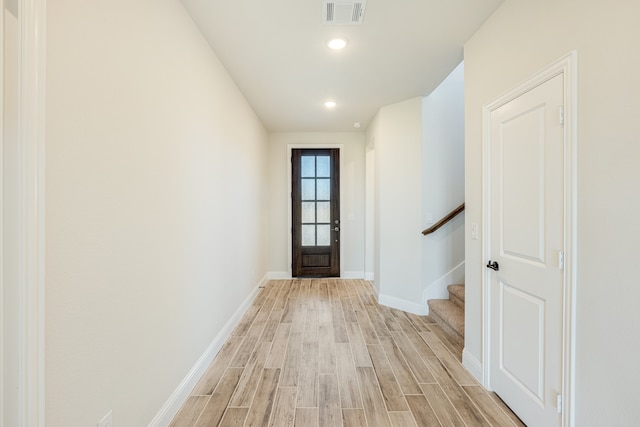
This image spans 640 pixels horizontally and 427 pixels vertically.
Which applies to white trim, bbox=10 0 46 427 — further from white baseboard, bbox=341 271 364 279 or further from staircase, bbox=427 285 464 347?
white baseboard, bbox=341 271 364 279

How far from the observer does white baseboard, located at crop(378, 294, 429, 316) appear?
3539 mm

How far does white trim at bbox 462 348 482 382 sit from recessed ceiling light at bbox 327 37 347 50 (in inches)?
104

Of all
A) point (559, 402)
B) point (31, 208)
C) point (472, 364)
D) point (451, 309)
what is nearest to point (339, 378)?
point (472, 364)

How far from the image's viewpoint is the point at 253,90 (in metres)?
3.38

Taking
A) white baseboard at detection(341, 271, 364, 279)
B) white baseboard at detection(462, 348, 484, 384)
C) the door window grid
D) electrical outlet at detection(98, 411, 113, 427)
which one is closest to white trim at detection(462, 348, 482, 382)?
white baseboard at detection(462, 348, 484, 384)

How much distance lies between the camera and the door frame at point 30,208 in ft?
2.90

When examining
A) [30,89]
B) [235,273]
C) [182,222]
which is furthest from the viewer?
[235,273]

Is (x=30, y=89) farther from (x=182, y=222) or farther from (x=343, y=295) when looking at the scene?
(x=343, y=295)

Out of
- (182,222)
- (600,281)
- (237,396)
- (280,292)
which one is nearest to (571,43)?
(600,281)

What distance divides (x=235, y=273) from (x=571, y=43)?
314 cm

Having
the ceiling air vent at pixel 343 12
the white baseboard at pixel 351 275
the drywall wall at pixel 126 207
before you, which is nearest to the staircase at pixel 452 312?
the white baseboard at pixel 351 275

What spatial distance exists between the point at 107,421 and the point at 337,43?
8.86 ft

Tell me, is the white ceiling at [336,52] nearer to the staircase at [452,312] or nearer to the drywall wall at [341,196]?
the drywall wall at [341,196]

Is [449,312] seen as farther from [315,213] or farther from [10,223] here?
[10,223]
